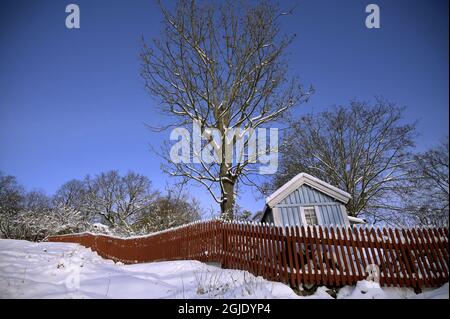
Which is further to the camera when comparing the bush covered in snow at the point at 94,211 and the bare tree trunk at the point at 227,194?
the bush covered in snow at the point at 94,211

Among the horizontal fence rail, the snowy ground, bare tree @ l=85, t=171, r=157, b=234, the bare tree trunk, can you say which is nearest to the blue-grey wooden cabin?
the bare tree trunk

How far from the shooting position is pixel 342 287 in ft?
17.9

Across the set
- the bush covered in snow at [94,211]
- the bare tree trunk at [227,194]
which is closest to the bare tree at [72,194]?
the bush covered in snow at [94,211]

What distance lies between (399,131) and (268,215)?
1425cm

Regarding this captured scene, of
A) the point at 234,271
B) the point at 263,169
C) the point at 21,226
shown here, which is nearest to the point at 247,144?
the point at 263,169

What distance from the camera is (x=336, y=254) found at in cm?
575

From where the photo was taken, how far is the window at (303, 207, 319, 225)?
33.8 feet

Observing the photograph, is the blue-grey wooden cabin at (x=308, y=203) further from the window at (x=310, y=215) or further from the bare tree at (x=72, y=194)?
the bare tree at (x=72, y=194)

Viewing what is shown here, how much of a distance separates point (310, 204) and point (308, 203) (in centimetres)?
10

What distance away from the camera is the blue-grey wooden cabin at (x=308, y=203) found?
1023cm

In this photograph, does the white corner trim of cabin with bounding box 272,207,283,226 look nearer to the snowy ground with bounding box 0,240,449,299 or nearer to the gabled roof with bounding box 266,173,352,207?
the gabled roof with bounding box 266,173,352,207

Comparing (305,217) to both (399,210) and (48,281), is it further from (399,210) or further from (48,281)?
(399,210)

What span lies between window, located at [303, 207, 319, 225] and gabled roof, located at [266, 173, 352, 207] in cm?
98

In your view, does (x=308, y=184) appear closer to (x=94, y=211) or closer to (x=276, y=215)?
(x=276, y=215)
